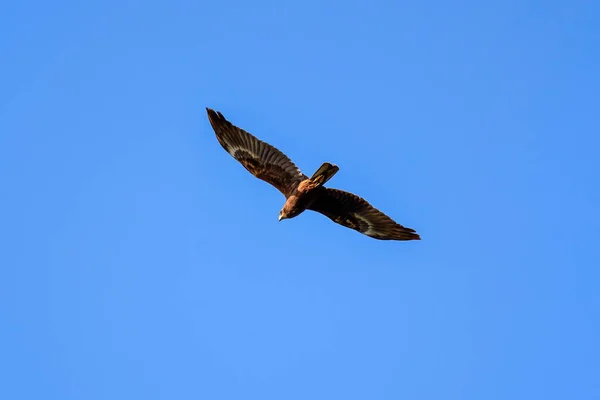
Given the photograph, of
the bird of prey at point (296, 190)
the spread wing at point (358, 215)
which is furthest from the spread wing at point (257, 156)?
the spread wing at point (358, 215)

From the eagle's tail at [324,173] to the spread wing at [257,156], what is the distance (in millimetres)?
643

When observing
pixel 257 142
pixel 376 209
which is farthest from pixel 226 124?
pixel 376 209

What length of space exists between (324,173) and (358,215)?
232 cm

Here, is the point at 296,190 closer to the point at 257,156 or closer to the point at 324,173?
the point at 324,173

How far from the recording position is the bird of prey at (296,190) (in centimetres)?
2216

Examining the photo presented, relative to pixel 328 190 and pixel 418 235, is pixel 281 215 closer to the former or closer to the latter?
pixel 328 190

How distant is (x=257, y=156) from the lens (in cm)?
2269

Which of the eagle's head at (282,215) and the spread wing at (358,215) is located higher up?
the spread wing at (358,215)

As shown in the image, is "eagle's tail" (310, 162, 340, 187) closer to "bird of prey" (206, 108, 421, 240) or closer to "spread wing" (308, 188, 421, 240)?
"bird of prey" (206, 108, 421, 240)

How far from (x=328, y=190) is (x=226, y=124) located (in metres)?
2.91

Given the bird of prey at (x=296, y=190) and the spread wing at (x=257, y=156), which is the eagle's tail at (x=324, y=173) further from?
the spread wing at (x=257, y=156)

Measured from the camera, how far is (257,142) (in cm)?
2244

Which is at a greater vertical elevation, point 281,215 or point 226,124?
point 226,124

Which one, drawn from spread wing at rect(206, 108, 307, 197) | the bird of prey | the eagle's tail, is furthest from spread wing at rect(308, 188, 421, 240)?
spread wing at rect(206, 108, 307, 197)
